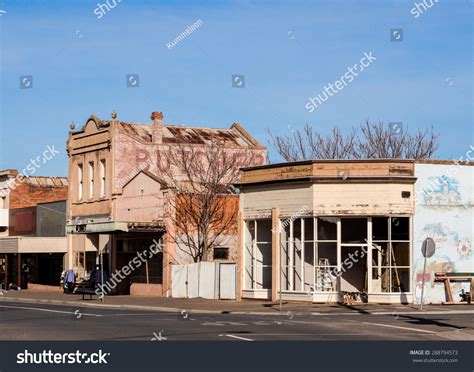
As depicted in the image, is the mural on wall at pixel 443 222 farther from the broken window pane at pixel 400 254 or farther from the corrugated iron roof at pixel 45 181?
the corrugated iron roof at pixel 45 181

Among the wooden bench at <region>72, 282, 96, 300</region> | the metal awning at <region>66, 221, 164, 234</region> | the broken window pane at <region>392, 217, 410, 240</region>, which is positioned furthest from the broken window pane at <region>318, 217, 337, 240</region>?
the wooden bench at <region>72, 282, 96, 300</region>

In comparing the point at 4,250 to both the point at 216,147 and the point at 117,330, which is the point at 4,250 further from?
the point at 117,330

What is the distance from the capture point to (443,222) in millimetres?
39250

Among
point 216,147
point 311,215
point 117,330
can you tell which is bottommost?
point 117,330

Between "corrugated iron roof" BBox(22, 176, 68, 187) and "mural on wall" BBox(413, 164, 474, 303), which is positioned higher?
"corrugated iron roof" BBox(22, 176, 68, 187)

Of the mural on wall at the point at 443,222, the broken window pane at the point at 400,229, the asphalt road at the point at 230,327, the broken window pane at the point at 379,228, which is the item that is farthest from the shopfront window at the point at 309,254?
the asphalt road at the point at 230,327

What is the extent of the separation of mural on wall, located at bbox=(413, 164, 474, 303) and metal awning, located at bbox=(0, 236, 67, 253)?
2691 centimetres

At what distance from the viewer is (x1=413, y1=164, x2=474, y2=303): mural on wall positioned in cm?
3881

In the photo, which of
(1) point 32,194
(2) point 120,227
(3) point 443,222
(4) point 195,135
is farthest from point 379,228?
(1) point 32,194

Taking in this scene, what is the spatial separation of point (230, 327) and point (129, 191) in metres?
27.2

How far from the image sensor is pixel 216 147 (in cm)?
5581

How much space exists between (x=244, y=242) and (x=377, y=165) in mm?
7307

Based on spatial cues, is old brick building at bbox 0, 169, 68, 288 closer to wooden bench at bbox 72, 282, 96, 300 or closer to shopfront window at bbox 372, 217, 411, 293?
wooden bench at bbox 72, 282, 96, 300
